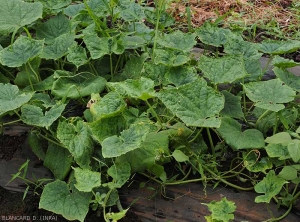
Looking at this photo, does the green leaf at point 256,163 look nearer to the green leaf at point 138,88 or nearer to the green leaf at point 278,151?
the green leaf at point 278,151

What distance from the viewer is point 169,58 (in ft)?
6.86

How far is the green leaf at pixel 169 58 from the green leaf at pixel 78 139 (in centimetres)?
44

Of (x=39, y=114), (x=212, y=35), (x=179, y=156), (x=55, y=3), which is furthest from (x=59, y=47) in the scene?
(x=179, y=156)

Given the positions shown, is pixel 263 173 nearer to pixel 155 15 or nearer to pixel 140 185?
pixel 140 185

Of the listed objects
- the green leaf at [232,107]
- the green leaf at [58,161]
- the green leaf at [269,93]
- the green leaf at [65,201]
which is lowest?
the green leaf at [58,161]

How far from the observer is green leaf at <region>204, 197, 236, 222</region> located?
164cm

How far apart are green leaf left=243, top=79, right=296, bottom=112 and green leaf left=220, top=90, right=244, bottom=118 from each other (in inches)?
5.7

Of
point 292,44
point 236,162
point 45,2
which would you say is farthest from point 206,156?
point 45,2

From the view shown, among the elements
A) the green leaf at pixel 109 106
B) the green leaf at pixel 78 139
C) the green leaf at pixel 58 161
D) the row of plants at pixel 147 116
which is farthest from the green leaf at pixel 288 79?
the green leaf at pixel 58 161

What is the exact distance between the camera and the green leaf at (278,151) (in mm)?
1772

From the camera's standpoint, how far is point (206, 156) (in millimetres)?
1964

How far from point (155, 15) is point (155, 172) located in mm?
938

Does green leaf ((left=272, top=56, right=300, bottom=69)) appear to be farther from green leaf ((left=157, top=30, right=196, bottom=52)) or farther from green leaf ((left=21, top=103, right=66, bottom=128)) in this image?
green leaf ((left=21, top=103, right=66, bottom=128))

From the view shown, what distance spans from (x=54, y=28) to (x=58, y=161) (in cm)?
77
